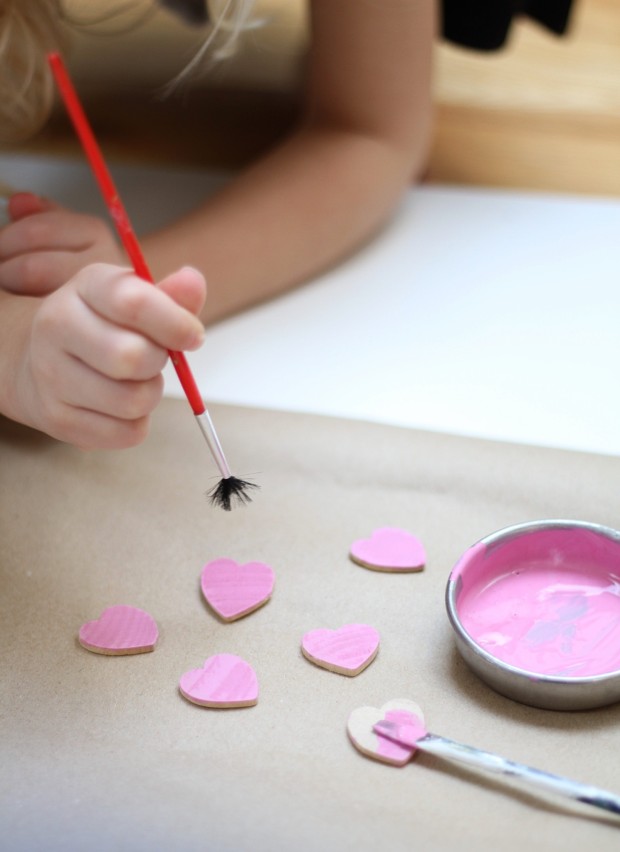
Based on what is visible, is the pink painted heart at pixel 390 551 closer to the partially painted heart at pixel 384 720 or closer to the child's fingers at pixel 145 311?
the partially painted heart at pixel 384 720

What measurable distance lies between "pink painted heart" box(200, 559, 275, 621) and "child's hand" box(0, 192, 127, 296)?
0.26 meters

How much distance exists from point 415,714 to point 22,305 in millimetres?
366

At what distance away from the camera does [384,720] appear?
527mm

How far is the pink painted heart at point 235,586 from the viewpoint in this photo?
23.8 inches

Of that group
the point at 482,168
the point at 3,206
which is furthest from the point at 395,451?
the point at 482,168

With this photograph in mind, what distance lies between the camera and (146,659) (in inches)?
22.9

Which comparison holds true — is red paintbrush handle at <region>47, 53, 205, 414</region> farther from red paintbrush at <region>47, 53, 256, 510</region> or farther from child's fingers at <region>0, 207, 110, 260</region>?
child's fingers at <region>0, 207, 110, 260</region>

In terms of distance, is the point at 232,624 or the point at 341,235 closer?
the point at 232,624

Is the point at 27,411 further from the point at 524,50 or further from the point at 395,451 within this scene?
the point at 524,50

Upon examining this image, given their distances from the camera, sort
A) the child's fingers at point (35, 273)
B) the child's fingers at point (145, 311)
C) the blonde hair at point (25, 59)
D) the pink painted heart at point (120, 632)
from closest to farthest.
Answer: the child's fingers at point (145, 311)
the pink painted heart at point (120, 632)
the child's fingers at point (35, 273)
the blonde hair at point (25, 59)

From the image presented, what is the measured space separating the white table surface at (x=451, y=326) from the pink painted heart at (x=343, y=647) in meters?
0.21

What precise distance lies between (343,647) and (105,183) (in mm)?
281

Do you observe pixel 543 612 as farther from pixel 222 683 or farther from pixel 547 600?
pixel 222 683

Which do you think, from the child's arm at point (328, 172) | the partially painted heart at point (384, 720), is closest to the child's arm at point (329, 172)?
the child's arm at point (328, 172)
